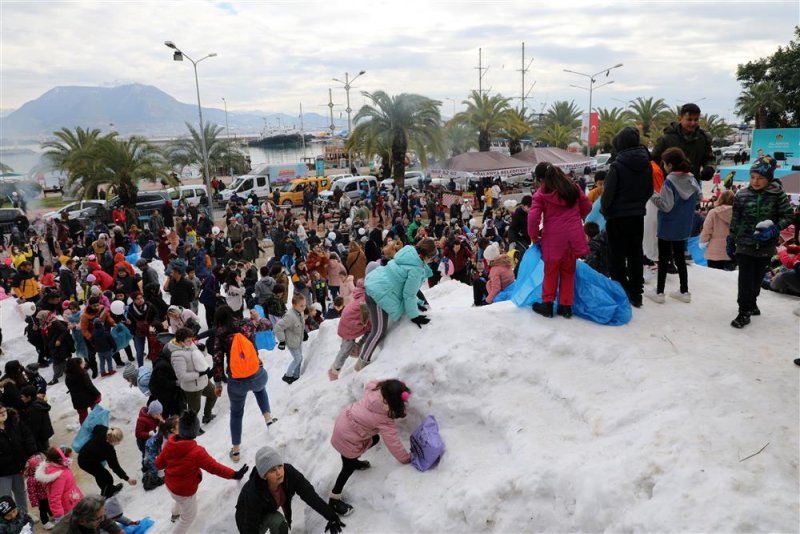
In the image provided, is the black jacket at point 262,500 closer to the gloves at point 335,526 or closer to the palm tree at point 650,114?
the gloves at point 335,526

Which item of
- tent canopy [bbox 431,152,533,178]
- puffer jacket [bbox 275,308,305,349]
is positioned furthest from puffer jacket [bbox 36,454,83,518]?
tent canopy [bbox 431,152,533,178]

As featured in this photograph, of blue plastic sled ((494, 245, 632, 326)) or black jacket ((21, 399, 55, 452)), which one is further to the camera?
black jacket ((21, 399, 55, 452))

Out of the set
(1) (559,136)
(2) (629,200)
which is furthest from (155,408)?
(1) (559,136)

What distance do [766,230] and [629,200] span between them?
4.04 feet

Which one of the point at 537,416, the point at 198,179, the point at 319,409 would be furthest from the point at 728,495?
the point at 198,179

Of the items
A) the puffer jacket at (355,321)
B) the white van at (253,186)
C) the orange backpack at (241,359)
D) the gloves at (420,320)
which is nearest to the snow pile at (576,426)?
the gloves at (420,320)

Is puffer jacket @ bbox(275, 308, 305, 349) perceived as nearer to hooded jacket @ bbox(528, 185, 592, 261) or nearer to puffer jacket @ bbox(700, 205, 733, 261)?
hooded jacket @ bbox(528, 185, 592, 261)

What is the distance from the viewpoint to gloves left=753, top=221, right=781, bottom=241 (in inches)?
196

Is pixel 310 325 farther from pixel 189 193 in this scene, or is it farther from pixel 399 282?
pixel 189 193

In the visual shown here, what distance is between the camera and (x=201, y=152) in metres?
41.2

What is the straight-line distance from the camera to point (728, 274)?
7.16m

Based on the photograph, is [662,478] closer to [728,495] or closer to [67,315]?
[728,495]

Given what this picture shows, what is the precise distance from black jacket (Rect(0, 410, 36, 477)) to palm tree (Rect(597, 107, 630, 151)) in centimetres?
4692

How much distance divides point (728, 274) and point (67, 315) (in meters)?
11.8
